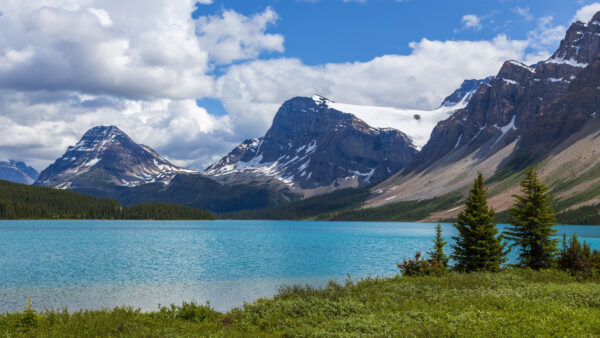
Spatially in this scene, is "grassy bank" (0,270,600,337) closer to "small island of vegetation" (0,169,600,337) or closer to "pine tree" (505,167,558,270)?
"small island of vegetation" (0,169,600,337)

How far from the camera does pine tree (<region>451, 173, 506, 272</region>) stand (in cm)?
4234

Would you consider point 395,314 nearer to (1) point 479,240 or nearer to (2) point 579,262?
(1) point 479,240

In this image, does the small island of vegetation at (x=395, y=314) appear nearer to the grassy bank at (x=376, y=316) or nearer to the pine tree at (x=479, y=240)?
the grassy bank at (x=376, y=316)

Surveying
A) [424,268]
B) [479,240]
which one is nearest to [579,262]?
[479,240]

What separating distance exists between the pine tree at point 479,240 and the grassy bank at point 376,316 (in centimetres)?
1038

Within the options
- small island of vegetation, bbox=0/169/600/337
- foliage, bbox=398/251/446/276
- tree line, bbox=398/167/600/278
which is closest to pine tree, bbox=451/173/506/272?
tree line, bbox=398/167/600/278

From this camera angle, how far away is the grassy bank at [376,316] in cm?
2034

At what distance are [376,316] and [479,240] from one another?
76.4 ft

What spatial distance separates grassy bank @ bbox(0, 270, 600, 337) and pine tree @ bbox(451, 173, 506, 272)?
10377 mm

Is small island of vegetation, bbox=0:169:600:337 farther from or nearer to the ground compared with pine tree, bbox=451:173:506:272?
nearer to the ground

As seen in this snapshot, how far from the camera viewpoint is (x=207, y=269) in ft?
224

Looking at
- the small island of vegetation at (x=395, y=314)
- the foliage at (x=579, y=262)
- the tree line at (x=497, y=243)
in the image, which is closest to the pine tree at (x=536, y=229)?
the tree line at (x=497, y=243)

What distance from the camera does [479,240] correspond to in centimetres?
4284

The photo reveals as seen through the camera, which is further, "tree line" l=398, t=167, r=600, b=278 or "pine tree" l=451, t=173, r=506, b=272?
"pine tree" l=451, t=173, r=506, b=272
